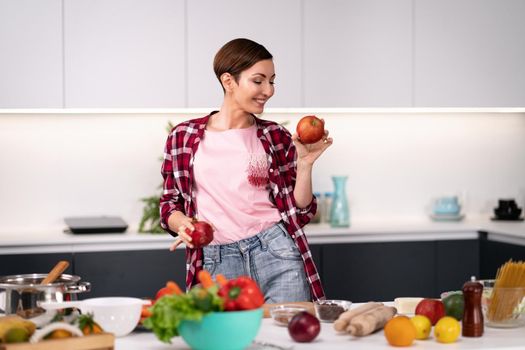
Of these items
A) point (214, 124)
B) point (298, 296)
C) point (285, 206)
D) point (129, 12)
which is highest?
point (129, 12)

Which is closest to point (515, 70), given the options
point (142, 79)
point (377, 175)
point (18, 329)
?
point (377, 175)

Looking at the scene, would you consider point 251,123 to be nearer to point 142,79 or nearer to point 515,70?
point 142,79

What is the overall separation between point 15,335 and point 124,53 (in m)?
3.07

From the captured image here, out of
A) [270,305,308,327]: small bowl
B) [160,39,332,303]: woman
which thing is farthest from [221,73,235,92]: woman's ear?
[270,305,308,327]: small bowl

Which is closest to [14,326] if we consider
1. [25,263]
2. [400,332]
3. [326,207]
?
[400,332]

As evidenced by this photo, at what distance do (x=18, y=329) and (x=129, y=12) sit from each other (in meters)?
3.13

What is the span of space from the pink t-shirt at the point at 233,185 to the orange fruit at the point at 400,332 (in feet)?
3.57

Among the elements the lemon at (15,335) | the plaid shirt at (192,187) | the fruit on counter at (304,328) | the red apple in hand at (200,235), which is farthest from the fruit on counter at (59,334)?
the plaid shirt at (192,187)

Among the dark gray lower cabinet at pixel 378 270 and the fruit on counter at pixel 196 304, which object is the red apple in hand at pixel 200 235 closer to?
the fruit on counter at pixel 196 304

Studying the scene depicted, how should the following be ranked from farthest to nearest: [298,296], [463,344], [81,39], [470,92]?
1. [470,92]
2. [81,39]
3. [298,296]
4. [463,344]

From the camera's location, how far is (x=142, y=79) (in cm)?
483

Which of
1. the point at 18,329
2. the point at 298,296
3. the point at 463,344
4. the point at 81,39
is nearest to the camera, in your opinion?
the point at 18,329

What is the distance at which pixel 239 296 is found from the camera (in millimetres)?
2004

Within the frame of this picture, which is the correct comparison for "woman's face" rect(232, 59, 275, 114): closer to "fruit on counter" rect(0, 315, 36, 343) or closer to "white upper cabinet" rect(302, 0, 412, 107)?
"fruit on counter" rect(0, 315, 36, 343)
